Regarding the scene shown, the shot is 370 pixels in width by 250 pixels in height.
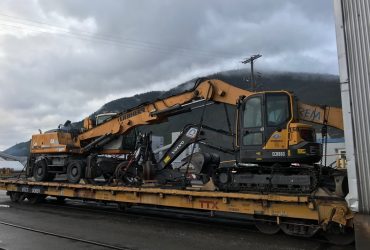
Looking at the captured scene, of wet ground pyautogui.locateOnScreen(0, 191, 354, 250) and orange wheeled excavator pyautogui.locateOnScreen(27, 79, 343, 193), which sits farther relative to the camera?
orange wheeled excavator pyautogui.locateOnScreen(27, 79, 343, 193)

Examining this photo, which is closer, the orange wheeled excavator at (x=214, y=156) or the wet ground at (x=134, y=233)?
the wet ground at (x=134, y=233)

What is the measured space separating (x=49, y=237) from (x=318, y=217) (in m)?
6.19

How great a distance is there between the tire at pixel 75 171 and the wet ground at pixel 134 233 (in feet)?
4.37

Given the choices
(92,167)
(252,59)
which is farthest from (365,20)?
(252,59)

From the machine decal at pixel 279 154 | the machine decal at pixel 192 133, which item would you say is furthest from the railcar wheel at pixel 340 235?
the machine decal at pixel 192 133

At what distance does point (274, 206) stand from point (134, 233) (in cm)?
360

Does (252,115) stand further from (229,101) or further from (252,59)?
(252,59)

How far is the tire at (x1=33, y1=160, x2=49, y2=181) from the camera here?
16609 millimetres

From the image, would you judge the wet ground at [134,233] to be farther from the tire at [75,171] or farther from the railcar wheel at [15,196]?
the railcar wheel at [15,196]

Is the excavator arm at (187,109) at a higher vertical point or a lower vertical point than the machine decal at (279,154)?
higher

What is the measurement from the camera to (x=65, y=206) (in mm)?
16672

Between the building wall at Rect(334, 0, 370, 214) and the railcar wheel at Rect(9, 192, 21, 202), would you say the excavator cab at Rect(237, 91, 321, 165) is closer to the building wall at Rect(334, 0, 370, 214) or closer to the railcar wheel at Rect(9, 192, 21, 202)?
the building wall at Rect(334, 0, 370, 214)

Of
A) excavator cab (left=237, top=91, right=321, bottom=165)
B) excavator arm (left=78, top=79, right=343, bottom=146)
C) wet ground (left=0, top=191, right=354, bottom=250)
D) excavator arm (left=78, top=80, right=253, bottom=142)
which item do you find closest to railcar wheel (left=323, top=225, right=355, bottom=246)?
wet ground (left=0, top=191, right=354, bottom=250)

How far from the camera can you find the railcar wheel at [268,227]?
32.4 feet
